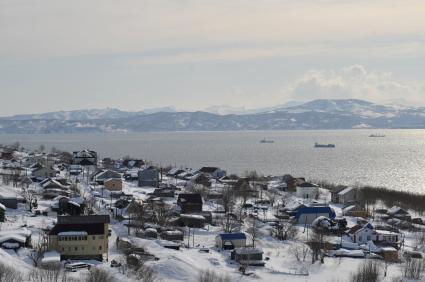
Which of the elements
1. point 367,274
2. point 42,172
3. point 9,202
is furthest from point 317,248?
point 42,172

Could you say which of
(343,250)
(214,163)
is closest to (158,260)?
(343,250)

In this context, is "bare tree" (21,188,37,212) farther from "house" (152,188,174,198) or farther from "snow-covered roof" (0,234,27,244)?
"snow-covered roof" (0,234,27,244)

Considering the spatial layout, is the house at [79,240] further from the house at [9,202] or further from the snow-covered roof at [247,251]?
the house at [9,202]

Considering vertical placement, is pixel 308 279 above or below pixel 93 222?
below

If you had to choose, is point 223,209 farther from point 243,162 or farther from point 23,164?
point 243,162

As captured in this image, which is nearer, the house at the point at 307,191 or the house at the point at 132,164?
the house at the point at 307,191

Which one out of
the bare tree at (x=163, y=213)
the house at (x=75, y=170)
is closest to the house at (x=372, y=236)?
the bare tree at (x=163, y=213)

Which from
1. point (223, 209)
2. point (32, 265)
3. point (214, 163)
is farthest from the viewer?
point (214, 163)
